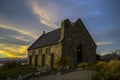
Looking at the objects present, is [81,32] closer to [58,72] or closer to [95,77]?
[58,72]

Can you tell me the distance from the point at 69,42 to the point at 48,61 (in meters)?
8.69

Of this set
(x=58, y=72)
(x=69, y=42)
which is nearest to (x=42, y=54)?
(x=69, y=42)

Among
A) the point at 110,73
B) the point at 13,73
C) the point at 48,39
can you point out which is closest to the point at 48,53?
the point at 48,39

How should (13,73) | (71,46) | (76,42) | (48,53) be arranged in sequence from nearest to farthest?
(13,73)
(71,46)
(76,42)
(48,53)

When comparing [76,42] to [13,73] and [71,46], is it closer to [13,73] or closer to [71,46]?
[71,46]

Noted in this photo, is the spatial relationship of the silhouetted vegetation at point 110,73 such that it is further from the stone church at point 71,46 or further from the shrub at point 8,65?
the shrub at point 8,65

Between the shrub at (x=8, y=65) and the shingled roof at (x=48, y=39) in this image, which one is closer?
the shingled roof at (x=48, y=39)

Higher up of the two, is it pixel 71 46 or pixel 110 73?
pixel 71 46

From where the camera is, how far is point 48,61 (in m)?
59.9

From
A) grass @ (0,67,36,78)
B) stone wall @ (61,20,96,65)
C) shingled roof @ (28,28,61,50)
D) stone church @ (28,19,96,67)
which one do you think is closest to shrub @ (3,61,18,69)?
stone church @ (28,19,96,67)

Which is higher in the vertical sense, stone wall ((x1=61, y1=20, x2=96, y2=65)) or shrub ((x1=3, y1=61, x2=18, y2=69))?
stone wall ((x1=61, y1=20, x2=96, y2=65))

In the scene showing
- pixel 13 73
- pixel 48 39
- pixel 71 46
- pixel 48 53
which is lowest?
pixel 13 73

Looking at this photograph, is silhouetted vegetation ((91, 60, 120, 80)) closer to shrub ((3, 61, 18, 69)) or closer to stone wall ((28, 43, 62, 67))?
stone wall ((28, 43, 62, 67))

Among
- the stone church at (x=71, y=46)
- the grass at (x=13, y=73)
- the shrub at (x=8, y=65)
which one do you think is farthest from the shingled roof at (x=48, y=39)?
the grass at (x=13, y=73)
